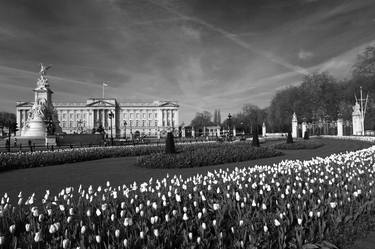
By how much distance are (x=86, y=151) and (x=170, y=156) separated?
841 centimetres

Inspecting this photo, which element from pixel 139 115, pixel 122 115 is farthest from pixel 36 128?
pixel 139 115

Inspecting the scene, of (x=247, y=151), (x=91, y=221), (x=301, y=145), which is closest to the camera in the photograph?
(x=91, y=221)

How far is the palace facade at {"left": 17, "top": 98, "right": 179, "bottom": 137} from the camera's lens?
12611 centimetres

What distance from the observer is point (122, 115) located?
5497 inches

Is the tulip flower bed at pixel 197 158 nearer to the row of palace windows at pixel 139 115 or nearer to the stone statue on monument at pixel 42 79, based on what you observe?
the stone statue on monument at pixel 42 79

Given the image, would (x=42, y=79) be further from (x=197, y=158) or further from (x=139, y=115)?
(x=139, y=115)

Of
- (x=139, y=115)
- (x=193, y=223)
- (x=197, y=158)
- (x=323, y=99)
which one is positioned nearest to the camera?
(x=193, y=223)

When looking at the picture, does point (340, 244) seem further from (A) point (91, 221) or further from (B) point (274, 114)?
(B) point (274, 114)

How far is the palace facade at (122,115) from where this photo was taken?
4965 inches

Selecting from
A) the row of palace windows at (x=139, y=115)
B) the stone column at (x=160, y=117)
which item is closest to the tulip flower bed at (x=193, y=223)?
the stone column at (x=160, y=117)

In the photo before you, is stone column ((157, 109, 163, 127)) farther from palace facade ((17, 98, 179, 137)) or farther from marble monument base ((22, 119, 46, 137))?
marble monument base ((22, 119, 46, 137))

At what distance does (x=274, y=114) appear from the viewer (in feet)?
266

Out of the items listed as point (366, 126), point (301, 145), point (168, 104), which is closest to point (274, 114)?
point (366, 126)

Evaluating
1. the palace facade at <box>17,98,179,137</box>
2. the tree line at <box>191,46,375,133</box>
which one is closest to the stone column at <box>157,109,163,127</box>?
the palace facade at <box>17,98,179,137</box>
